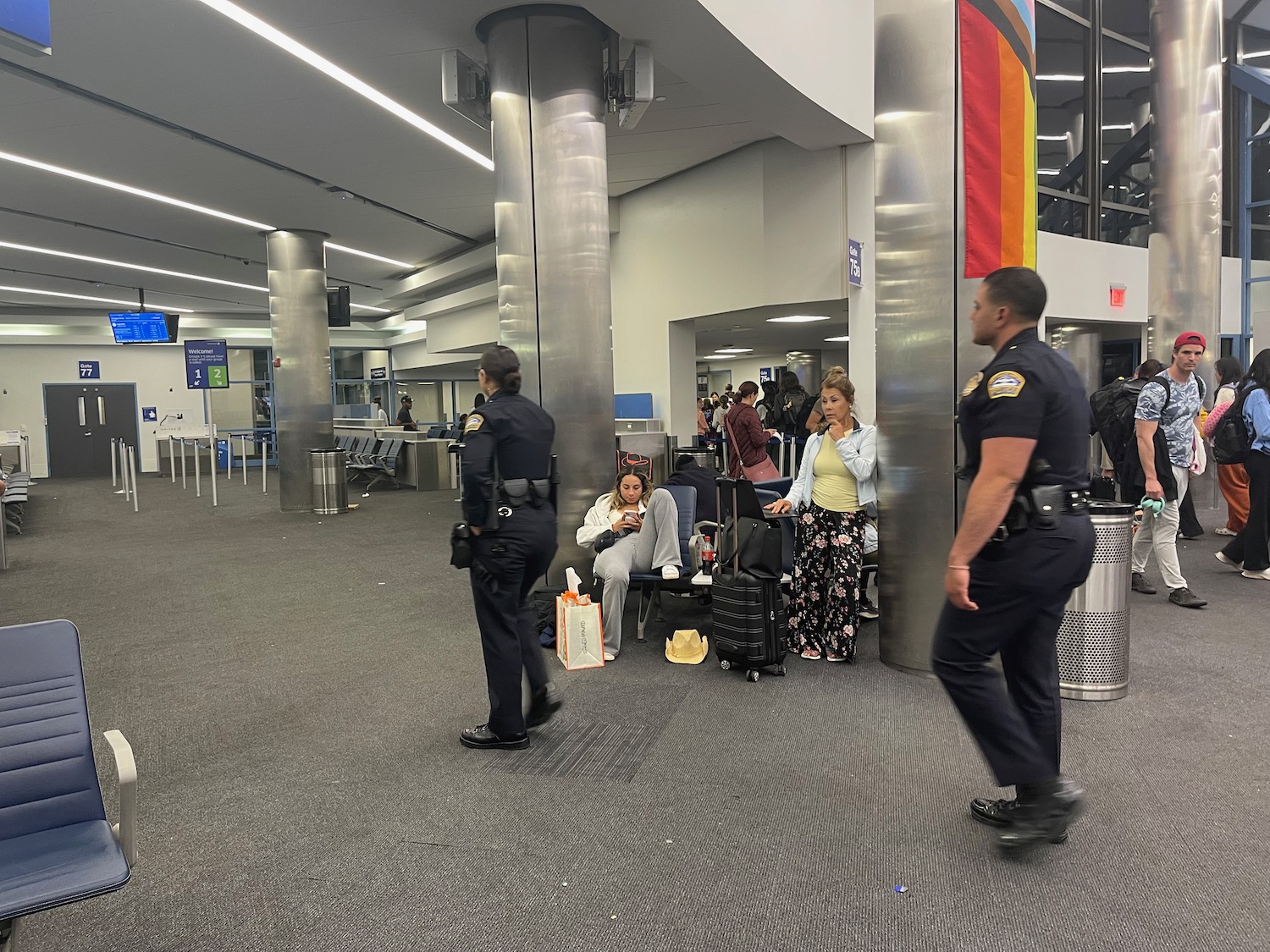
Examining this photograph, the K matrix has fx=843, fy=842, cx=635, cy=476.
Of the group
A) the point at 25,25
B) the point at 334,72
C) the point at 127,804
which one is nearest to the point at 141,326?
the point at 334,72

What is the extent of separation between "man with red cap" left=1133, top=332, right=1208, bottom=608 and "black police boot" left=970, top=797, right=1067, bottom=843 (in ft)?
11.9

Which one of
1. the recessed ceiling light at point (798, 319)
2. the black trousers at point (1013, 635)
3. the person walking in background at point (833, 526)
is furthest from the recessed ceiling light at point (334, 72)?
the black trousers at point (1013, 635)

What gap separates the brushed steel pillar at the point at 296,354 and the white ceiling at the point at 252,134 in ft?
1.73

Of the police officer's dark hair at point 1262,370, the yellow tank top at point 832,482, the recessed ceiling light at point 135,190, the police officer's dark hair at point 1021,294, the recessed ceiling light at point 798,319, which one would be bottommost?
the yellow tank top at point 832,482

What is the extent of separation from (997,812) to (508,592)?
2017 mm

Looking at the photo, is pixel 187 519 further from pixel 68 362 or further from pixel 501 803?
pixel 68 362

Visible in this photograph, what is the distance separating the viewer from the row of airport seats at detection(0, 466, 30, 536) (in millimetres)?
11086

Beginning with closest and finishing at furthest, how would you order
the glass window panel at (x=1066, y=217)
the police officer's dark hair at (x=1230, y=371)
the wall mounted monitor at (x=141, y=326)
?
1. the police officer's dark hair at (x=1230, y=371)
2. the glass window panel at (x=1066, y=217)
3. the wall mounted monitor at (x=141, y=326)

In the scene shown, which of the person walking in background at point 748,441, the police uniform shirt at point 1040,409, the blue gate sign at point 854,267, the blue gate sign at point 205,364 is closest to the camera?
the police uniform shirt at point 1040,409

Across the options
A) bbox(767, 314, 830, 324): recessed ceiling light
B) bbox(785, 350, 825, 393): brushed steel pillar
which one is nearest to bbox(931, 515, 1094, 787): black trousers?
bbox(767, 314, 830, 324): recessed ceiling light

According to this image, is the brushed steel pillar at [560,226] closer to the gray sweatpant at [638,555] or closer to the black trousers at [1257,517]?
the gray sweatpant at [638,555]

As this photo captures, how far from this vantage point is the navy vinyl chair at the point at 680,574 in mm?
5242

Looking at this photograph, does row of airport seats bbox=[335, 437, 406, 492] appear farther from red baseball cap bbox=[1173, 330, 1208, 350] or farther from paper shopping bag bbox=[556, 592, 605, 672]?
red baseball cap bbox=[1173, 330, 1208, 350]

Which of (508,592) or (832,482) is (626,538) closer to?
(832,482)
